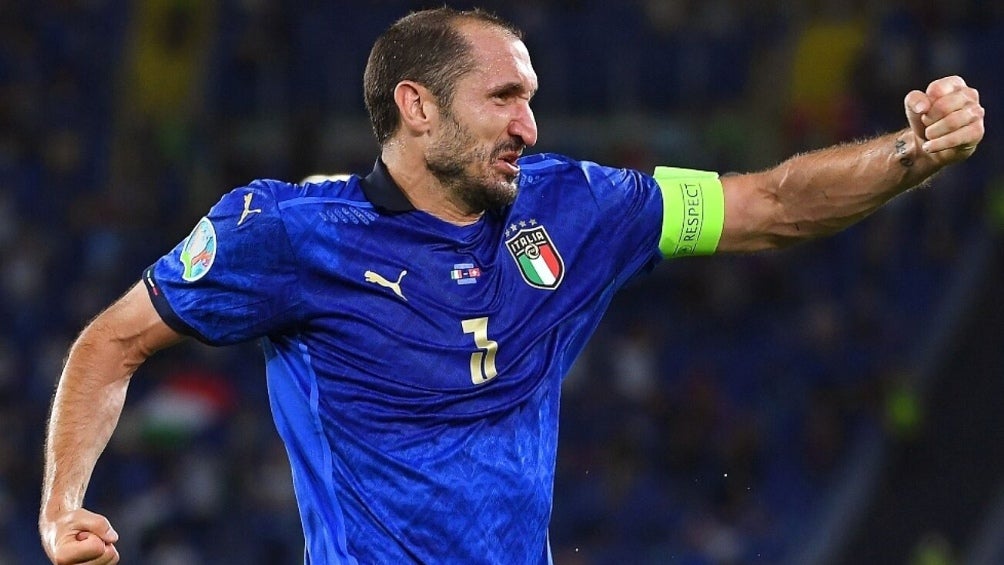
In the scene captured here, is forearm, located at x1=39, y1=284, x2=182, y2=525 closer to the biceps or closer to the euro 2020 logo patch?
the biceps

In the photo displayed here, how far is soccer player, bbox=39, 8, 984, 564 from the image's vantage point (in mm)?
3553

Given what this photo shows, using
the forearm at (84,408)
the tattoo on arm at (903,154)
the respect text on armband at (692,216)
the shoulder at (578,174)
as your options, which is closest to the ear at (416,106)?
the shoulder at (578,174)

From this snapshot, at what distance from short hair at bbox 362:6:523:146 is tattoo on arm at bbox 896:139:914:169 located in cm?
91

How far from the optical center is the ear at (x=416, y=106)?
3.71 meters

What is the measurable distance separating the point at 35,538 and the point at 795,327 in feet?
20.6

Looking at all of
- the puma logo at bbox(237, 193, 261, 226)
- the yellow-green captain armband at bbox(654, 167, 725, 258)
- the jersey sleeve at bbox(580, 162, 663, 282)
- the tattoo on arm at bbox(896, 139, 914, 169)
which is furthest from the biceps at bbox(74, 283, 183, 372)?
the tattoo on arm at bbox(896, 139, 914, 169)

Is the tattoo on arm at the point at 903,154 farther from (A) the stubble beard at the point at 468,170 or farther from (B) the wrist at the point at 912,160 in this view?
(A) the stubble beard at the point at 468,170

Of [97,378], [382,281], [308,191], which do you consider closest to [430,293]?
[382,281]

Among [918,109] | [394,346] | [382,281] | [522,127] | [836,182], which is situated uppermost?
[918,109]

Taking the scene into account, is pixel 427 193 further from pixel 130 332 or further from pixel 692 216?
pixel 130 332

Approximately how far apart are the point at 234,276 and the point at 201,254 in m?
0.10

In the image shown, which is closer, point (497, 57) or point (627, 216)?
point (497, 57)

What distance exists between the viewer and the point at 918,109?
132 inches

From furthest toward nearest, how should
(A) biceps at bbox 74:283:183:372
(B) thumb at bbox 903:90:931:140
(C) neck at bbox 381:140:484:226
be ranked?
(C) neck at bbox 381:140:484:226 → (A) biceps at bbox 74:283:183:372 → (B) thumb at bbox 903:90:931:140
